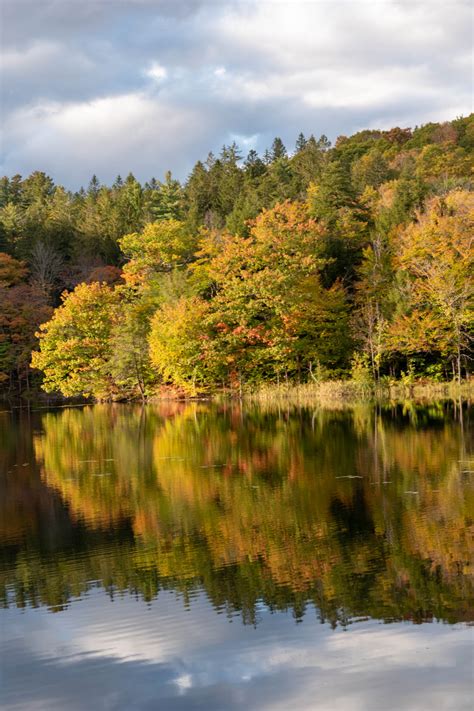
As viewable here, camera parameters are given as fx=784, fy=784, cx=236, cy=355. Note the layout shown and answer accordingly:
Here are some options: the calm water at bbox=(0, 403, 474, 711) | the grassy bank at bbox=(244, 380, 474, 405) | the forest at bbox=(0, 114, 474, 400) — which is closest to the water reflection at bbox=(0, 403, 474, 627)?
the calm water at bbox=(0, 403, 474, 711)

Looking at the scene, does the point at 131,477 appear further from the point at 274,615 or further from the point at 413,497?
the point at 274,615

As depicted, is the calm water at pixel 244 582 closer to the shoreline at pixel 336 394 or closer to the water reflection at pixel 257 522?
the water reflection at pixel 257 522

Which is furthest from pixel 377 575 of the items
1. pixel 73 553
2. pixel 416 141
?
pixel 416 141

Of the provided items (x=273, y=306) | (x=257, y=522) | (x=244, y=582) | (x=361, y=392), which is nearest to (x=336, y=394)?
(x=361, y=392)

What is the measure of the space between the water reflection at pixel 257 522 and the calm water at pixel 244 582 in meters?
0.04

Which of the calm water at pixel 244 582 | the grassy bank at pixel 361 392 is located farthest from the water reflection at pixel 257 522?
the grassy bank at pixel 361 392

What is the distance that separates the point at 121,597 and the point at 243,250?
115ft

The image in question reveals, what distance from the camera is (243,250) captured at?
42.7 meters

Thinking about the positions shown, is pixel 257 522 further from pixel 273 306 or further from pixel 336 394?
pixel 273 306

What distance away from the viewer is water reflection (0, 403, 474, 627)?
8.73m

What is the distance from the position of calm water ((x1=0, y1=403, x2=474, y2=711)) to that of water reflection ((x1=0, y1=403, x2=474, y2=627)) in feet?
0.14

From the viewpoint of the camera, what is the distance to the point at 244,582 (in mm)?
9117

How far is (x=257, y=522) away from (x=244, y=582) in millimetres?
3142

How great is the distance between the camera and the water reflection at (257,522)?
8.73 meters
